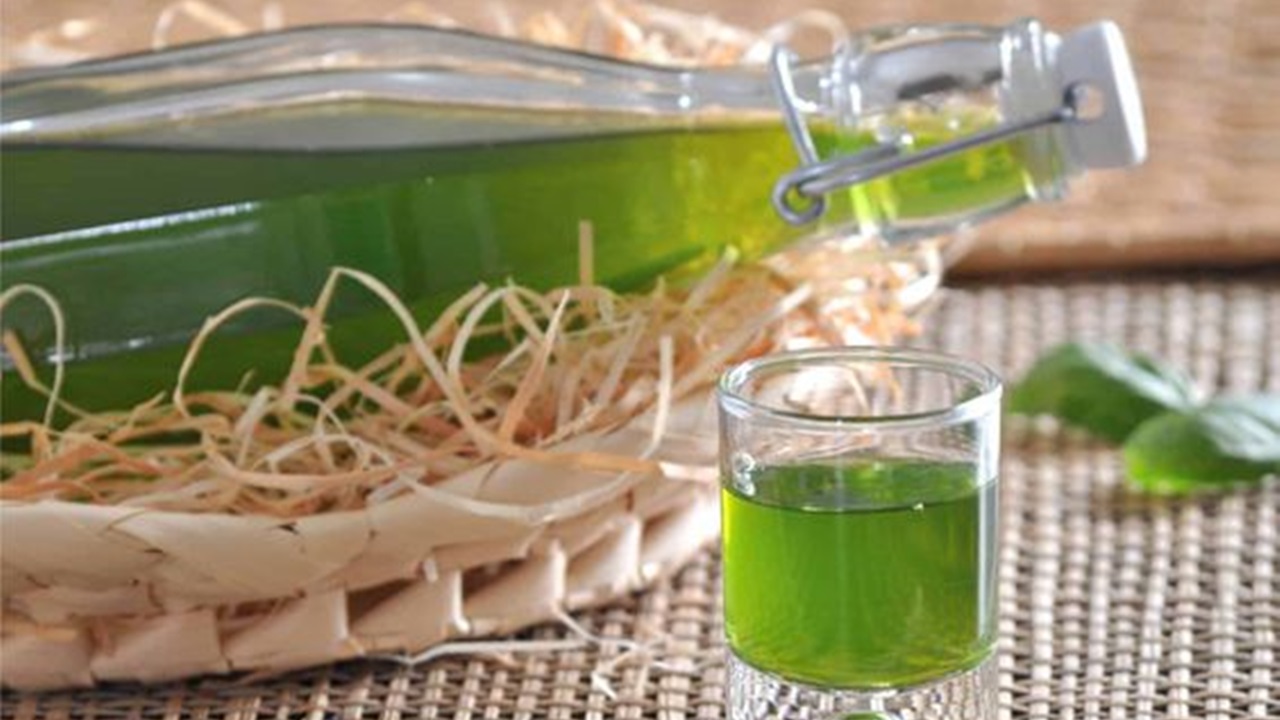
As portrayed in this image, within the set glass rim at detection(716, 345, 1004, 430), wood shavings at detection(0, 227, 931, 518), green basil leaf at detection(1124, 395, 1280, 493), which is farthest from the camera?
green basil leaf at detection(1124, 395, 1280, 493)

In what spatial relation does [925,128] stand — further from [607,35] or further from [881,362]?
[607,35]

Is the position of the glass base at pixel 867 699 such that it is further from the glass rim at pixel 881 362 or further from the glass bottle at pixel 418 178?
the glass bottle at pixel 418 178

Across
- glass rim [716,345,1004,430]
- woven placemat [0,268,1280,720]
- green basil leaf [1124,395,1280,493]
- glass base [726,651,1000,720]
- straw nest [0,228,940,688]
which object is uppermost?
glass rim [716,345,1004,430]

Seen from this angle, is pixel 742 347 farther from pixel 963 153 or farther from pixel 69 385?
pixel 69 385

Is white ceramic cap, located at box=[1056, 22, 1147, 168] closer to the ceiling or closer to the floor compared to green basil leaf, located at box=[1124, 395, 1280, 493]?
closer to the ceiling

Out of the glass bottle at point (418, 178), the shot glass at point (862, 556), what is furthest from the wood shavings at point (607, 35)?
the shot glass at point (862, 556)

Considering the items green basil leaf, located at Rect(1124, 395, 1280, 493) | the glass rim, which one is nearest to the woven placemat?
green basil leaf, located at Rect(1124, 395, 1280, 493)

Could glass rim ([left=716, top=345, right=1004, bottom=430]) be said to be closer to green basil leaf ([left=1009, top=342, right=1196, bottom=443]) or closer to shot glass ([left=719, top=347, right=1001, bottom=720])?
shot glass ([left=719, top=347, right=1001, bottom=720])
